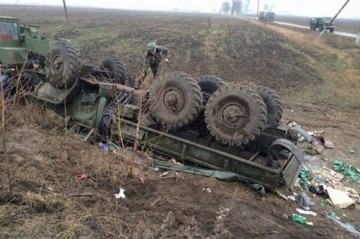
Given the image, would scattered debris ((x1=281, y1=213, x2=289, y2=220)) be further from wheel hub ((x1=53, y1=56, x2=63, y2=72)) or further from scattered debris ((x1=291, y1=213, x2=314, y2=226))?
wheel hub ((x1=53, y1=56, x2=63, y2=72))

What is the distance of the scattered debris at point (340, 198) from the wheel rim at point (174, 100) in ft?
9.06

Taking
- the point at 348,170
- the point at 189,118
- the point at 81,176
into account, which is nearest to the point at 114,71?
the point at 189,118

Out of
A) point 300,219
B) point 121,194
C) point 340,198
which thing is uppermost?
point 121,194

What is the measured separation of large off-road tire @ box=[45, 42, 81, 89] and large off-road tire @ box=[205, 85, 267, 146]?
2867 mm

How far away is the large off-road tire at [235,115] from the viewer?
20.7ft

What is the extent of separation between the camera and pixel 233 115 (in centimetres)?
643

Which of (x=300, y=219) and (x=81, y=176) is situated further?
(x=81, y=176)

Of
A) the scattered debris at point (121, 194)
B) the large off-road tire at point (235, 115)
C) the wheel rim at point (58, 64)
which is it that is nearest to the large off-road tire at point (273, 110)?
the large off-road tire at point (235, 115)

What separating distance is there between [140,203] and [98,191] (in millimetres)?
594

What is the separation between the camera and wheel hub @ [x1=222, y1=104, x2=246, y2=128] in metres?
6.41

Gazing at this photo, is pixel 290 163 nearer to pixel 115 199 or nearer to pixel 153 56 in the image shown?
pixel 115 199

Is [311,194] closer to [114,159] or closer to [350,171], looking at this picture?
[350,171]

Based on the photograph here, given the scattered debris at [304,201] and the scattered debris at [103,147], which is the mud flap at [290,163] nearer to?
the scattered debris at [304,201]

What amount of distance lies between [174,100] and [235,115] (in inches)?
42.9
